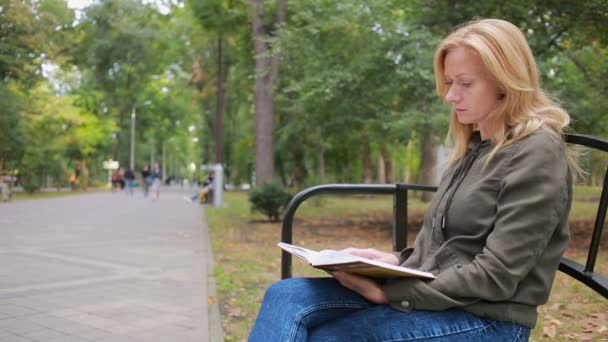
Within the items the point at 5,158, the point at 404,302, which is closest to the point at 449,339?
the point at 404,302

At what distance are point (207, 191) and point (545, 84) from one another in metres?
17.0

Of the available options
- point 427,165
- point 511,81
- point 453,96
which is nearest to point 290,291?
point 453,96

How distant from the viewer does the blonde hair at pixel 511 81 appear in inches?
70.2

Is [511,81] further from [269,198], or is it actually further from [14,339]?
[269,198]

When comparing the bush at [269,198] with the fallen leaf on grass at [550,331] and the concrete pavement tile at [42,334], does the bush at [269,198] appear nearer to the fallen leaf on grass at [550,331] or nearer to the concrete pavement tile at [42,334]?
the fallen leaf on grass at [550,331]

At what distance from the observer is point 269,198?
14016mm

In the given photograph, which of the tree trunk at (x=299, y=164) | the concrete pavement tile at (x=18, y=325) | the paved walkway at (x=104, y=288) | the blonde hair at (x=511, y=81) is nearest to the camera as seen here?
the blonde hair at (x=511, y=81)

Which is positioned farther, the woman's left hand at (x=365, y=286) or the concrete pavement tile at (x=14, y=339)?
the concrete pavement tile at (x=14, y=339)

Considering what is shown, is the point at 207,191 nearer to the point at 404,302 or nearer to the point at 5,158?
the point at 5,158

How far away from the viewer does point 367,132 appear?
11.8 metres

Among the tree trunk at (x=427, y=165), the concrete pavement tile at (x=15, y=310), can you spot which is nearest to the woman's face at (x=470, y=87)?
the concrete pavement tile at (x=15, y=310)

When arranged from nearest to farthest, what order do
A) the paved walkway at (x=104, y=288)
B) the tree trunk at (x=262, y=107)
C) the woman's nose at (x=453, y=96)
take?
the woman's nose at (x=453, y=96)
the paved walkway at (x=104, y=288)
the tree trunk at (x=262, y=107)

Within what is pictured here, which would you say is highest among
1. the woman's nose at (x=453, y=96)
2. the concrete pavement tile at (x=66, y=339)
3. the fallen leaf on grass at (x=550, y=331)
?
the woman's nose at (x=453, y=96)

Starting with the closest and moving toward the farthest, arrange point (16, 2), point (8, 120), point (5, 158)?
1. point (16, 2)
2. point (8, 120)
3. point (5, 158)
